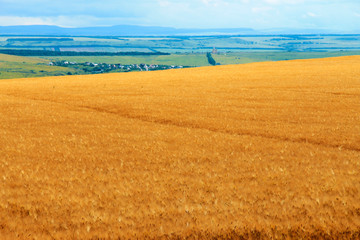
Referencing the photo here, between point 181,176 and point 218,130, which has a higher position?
point 181,176

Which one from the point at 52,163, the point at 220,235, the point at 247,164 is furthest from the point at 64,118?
the point at 220,235

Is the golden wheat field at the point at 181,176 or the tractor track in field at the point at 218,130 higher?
the golden wheat field at the point at 181,176

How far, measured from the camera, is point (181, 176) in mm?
9812

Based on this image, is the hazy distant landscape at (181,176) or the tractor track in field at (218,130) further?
the tractor track in field at (218,130)

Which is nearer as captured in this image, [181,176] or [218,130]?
[181,176]

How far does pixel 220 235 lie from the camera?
6.67 meters

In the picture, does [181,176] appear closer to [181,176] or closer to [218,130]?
[181,176]

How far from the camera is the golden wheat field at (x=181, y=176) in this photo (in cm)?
691

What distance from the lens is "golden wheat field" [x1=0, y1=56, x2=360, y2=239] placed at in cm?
691

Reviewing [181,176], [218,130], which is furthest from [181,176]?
[218,130]

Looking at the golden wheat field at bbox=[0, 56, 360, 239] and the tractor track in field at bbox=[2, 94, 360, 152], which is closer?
the golden wheat field at bbox=[0, 56, 360, 239]

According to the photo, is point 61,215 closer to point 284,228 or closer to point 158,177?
point 158,177

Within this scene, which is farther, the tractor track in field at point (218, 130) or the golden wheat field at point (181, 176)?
the tractor track in field at point (218, 130)

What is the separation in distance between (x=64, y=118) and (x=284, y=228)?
1618 centimetres
